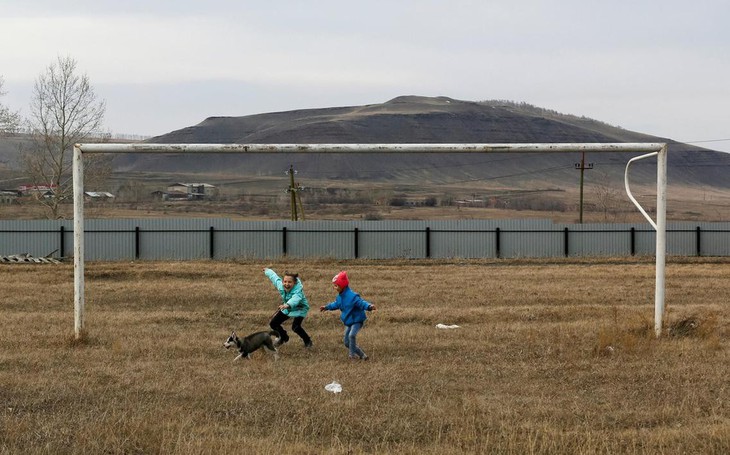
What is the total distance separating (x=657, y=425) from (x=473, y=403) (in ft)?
5.77

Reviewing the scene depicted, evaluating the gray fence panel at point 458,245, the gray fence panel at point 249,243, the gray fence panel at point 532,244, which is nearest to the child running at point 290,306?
the gray fence panel at point 249,243

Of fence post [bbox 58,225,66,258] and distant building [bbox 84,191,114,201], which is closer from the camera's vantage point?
fence post [bbox 58,225,66,258]

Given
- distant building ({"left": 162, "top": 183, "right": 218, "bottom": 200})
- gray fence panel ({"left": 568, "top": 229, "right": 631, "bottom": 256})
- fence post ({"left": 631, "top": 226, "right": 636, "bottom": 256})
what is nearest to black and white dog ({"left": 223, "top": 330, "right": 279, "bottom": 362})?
gray fence panel ({"left": 568, "top": 229, "right": 631, "bottom": 256})

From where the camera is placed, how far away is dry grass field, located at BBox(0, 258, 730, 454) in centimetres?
745

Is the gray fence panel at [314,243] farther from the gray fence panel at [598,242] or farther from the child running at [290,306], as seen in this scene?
the child running at [290,306]

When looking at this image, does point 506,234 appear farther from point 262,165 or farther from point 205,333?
point 262,165

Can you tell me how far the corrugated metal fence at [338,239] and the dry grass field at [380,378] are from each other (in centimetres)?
1732

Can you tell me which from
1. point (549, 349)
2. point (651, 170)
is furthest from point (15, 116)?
point (651, 170)

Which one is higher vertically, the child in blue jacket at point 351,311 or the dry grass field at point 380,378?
the child in blue jacket at point 351,311

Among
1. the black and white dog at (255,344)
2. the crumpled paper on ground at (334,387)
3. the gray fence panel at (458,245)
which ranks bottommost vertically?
the gray fence panel at (458,245)

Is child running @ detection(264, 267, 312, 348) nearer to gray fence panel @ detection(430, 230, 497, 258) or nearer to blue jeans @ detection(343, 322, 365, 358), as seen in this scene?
blue jeans @ detection(343, 322, 365, 358)

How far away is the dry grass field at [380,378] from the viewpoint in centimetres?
745

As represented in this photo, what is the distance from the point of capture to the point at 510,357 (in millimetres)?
11867

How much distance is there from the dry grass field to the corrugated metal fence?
56.8 ft
